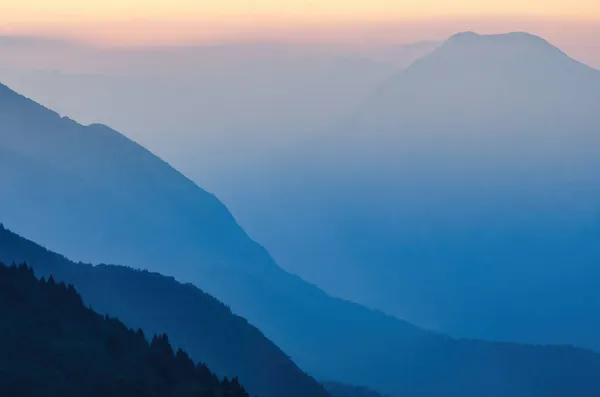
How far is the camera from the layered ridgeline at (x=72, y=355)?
73.1 metres

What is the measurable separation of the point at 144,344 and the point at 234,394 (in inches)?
616

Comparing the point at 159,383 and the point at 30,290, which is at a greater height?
the point at 30,290

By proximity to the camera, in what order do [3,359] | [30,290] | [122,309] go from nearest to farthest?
[3,359], [30,290], [122,309]

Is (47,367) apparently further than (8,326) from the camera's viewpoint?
No

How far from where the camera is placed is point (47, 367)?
75750 millimetres

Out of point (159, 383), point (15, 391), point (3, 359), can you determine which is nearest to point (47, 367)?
point (3, 359)

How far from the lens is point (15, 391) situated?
220 ft

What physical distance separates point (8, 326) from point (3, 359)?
33.8ft

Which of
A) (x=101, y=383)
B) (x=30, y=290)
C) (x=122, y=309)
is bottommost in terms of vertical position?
(x=101, y=383)

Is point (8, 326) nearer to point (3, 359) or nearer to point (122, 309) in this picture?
point (3, 359)

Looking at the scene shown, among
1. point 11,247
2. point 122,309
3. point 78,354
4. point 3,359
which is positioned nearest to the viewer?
point 3,359

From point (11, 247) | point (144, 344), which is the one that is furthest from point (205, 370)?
point (11, 247)

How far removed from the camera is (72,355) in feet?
269

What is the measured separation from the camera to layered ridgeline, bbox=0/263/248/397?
7312 cm
